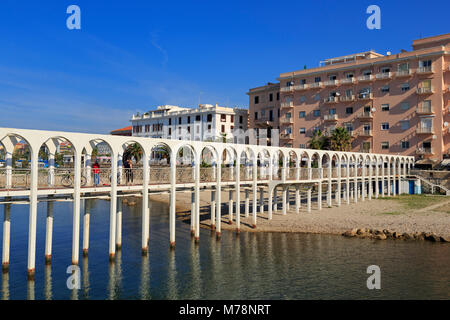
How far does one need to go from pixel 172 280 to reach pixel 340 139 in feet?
157

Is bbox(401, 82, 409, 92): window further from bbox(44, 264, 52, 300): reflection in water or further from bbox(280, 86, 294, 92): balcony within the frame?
bbox(44, 264, 52, 300): reflection in water

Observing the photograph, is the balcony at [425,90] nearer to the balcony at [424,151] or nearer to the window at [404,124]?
the window at [404,124]

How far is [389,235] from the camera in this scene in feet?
101

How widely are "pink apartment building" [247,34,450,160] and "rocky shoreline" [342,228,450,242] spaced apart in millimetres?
31403

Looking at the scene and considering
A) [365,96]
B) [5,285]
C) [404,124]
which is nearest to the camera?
[5,285]

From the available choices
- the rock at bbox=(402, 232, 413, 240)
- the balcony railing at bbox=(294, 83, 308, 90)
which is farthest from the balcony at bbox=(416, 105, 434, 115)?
the rock at bbox=(402, 232, 413, 240)

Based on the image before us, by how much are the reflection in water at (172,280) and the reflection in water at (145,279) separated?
39.0 inches

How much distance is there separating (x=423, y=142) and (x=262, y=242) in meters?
40.5

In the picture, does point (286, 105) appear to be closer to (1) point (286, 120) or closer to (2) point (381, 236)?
(1) point (286, 120)

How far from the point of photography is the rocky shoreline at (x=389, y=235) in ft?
96.5

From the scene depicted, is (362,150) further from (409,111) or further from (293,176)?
(293,176)

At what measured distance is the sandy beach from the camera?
32188mm

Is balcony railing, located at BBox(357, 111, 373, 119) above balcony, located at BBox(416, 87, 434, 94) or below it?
below

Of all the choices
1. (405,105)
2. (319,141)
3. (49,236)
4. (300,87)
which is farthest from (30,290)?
(300,87)
